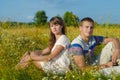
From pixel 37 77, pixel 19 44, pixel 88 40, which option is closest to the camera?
pixel 37 77

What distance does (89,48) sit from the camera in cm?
697

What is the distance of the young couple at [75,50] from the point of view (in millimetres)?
6777

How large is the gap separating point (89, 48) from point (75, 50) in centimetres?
36

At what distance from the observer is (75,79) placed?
5.85 metres

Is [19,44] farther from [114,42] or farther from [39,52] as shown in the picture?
[114,42]

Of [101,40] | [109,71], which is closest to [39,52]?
[101,40]

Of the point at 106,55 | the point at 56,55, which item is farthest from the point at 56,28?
the point at 106,55

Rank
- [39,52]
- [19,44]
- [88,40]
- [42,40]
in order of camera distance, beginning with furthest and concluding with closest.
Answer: [42,40] → [19,44] → [39,52] → [88,40]

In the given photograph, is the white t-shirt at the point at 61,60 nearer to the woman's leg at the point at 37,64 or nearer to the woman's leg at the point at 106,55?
the woman's leg at the point at 37,64

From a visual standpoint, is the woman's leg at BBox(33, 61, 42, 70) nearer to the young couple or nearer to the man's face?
the young couple

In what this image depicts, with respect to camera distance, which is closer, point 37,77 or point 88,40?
point 37,77

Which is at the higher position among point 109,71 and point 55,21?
point 55,21

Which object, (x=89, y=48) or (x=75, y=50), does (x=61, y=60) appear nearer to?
(x=75, y=50)

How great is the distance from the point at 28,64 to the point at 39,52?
0.76 metres
